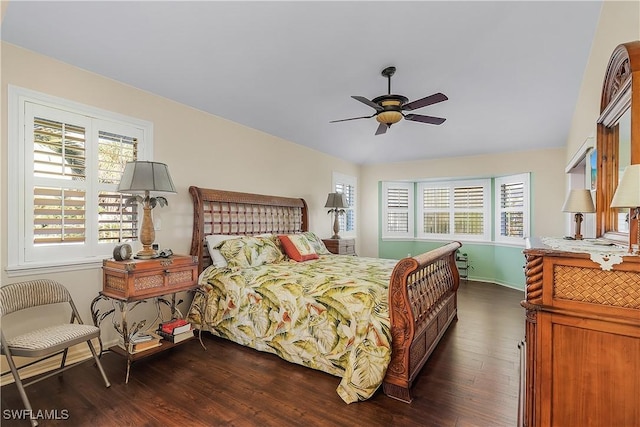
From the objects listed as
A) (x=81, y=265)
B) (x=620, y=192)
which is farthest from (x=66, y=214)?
(x=620, y=192)

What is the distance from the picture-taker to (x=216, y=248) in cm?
359

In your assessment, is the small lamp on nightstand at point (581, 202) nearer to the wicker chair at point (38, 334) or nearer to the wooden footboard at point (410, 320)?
the wooden footboard at point (410, 320)

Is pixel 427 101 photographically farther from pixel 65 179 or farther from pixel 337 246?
pixel 65 179

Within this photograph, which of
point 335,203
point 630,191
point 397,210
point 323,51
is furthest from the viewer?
point 397,210

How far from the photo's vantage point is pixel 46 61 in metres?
2.64

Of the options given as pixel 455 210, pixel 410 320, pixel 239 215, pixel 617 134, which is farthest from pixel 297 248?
pixel 455 210

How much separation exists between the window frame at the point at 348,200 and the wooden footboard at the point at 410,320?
3.36 meters

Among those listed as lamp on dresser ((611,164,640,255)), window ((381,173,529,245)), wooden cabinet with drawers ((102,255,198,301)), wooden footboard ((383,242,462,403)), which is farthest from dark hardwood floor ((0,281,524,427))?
window ((381,173,529,245))

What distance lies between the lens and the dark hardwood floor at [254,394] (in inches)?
79.9

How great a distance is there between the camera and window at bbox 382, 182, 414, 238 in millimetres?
7020

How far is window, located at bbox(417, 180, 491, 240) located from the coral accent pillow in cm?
371

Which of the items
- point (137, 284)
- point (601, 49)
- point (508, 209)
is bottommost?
point (137, 284)

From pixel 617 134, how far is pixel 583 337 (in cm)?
148

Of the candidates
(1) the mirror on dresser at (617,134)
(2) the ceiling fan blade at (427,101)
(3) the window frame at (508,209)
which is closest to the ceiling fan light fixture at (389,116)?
(2) the ceiling fan blade at (427,101)
